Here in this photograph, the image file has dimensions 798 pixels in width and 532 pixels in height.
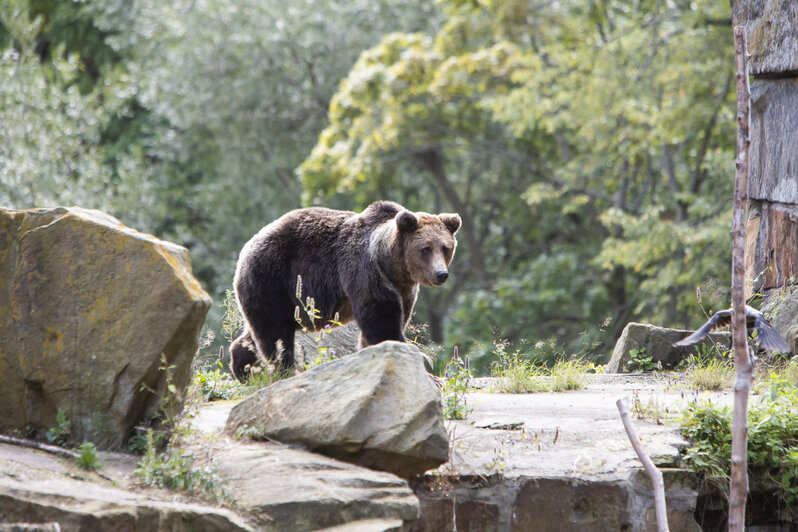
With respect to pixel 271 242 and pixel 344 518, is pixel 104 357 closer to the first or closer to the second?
pixel 344 518

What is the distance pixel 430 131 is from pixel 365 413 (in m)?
15.8

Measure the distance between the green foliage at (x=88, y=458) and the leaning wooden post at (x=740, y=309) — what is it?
2.83 meters

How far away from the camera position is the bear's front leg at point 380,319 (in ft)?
21.7

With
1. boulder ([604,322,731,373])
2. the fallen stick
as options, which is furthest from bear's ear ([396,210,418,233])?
the fallen stick

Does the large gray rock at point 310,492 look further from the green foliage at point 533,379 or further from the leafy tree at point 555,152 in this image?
the leafy tree at point 555,152

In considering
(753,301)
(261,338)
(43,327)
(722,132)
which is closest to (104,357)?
(43,327)

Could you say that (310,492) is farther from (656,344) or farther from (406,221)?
(656,344)

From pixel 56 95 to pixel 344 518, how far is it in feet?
51.7

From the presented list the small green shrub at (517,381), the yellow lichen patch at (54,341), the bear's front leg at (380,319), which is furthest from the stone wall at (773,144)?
the yellow lichen patch at (54,341)

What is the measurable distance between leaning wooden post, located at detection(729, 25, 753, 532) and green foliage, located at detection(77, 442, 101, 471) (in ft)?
9.30

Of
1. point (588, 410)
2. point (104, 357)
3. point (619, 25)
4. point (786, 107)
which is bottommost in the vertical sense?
point (588, 410)

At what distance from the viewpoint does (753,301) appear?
846 centimetres

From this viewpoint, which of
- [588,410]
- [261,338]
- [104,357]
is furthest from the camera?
[261,338]

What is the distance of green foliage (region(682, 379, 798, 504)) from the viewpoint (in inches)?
208
